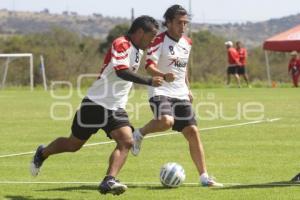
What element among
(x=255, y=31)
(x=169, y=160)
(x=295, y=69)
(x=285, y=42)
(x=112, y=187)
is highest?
(x=285, y=42)

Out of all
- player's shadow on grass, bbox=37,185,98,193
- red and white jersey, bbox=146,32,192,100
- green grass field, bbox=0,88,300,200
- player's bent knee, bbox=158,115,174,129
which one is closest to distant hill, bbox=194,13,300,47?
green grass field, bbox=0,88,300,200

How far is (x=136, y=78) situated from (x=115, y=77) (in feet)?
1.20

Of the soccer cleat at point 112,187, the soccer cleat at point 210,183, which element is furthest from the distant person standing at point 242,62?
the soccer cleat at point 112,187

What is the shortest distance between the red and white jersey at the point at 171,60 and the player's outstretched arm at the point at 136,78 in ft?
3.19

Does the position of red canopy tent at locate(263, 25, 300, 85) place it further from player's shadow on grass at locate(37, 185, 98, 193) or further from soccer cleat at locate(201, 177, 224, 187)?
player's shadow on grass at locate(37, 185, 98, 193)

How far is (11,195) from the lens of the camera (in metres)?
9.71

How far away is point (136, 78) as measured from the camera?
30.9 feet

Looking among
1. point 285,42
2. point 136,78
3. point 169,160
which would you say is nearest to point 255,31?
point 169,160

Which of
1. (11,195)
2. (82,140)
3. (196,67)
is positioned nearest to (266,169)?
(82,140)

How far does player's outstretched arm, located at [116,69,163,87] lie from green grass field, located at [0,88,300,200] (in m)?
1.18

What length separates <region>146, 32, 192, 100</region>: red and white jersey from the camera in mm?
10555

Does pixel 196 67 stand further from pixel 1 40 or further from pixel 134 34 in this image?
pixel 134 34

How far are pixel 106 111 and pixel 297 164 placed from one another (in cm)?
344

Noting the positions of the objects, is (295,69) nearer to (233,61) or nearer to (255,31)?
(233,61)
